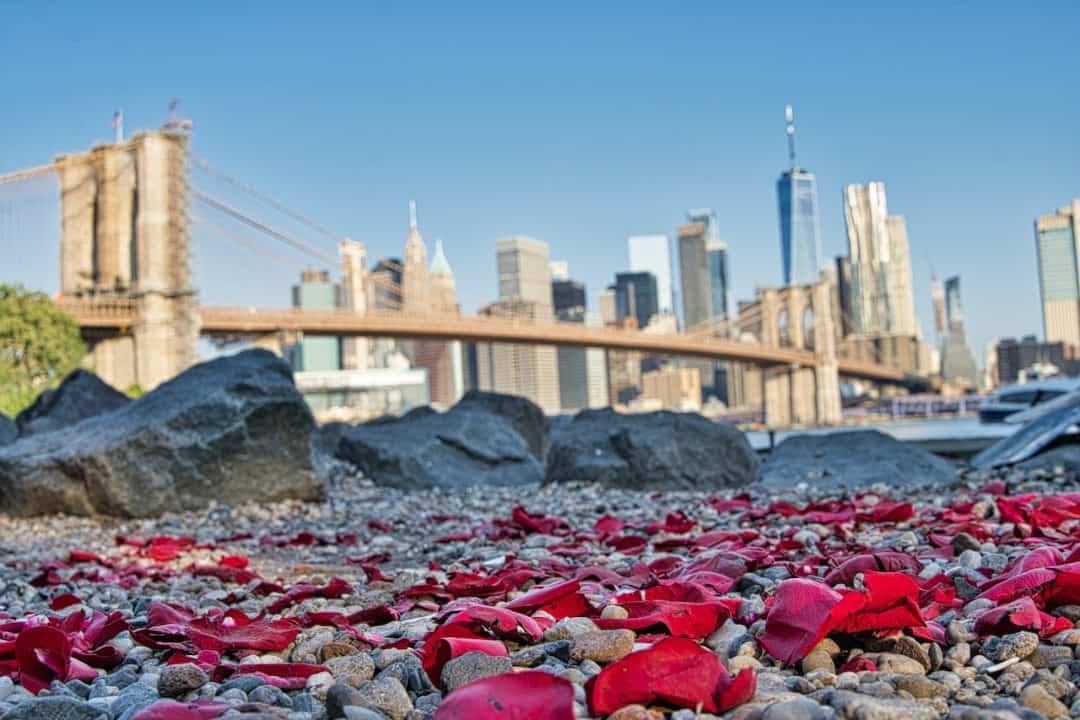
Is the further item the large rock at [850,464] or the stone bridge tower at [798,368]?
the stone bridge tower at [798,368]

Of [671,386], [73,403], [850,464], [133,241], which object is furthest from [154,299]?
[671,386]

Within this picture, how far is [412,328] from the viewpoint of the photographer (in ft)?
91.0

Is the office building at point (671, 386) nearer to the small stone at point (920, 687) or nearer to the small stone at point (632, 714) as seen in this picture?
the small stone at point (920, 687)

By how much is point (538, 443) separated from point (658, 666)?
28.0 ft

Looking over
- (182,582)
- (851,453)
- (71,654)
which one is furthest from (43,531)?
(851,453)

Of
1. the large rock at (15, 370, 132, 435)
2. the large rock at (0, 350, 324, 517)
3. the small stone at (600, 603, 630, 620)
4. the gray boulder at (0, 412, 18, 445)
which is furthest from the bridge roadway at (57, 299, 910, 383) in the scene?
the small stone at (600, 603, 630, 620)

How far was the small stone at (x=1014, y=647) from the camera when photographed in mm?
1279

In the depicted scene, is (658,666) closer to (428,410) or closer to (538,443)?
(428,410)

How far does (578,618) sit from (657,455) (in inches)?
184

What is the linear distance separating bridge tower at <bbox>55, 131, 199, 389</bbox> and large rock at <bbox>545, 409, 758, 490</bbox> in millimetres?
20588

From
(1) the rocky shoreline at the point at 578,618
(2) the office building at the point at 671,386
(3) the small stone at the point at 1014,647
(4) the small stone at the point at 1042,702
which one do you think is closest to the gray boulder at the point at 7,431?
(1) the rocky shoreline at the point at 578,618

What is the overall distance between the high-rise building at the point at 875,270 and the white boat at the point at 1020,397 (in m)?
32.0

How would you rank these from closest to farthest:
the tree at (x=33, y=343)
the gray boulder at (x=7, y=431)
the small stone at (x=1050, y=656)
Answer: the small stone at (x=1050, y=656)
the gray boulder at (x=7, y=431)
the tree at (x=33, y=343)

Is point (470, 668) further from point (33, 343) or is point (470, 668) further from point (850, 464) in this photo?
point (33, 343)
